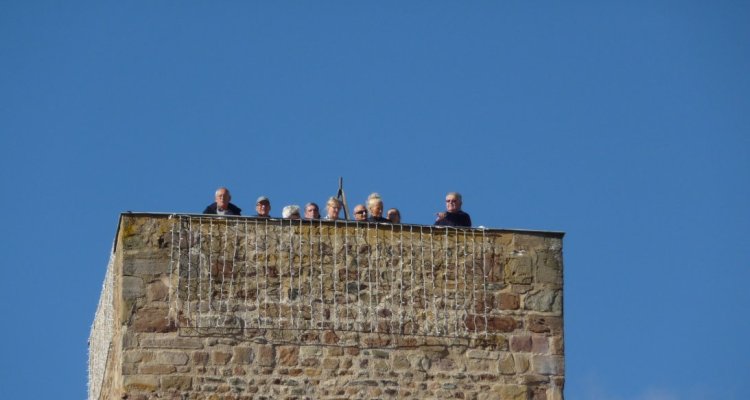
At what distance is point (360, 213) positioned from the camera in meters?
31.5

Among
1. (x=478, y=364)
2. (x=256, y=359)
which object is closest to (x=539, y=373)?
(x=478, y=364)

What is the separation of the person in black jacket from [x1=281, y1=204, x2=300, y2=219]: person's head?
54cm

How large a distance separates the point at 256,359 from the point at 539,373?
10.2ft

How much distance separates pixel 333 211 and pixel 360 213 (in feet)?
1.07

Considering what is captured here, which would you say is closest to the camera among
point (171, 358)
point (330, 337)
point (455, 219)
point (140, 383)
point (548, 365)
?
point (140, 383)

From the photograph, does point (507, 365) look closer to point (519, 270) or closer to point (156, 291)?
point (519, 270)

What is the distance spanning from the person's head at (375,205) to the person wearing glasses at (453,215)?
65 cm

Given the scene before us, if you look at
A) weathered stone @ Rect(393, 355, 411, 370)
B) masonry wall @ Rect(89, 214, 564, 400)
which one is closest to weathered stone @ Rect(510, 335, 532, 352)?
masonry wall @ Rect(89, 214, 564, 400)

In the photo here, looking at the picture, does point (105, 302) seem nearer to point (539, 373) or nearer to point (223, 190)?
point (223, 190)

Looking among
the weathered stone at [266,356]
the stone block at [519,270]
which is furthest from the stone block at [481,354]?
the weathered stone at [266,356]

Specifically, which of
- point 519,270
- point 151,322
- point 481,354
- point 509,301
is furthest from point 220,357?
point 519,270

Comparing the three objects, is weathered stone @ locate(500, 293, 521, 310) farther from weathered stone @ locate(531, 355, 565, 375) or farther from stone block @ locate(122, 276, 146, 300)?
stone block @ locate(122, 276, 146, 300)

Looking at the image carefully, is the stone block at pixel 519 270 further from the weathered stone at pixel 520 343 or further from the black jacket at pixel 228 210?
the black jacket at pixel 228 210

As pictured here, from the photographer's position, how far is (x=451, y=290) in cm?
3119
